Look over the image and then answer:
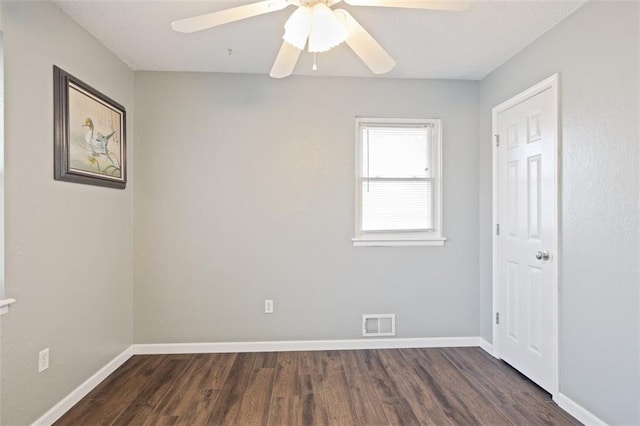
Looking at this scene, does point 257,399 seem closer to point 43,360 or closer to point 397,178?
point 43,360

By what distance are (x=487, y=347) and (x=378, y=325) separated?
0.99m

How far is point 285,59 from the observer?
188cm

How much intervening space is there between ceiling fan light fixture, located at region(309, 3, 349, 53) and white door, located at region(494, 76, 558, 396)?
1667 millimetres

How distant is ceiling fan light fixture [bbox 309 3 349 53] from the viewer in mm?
1506

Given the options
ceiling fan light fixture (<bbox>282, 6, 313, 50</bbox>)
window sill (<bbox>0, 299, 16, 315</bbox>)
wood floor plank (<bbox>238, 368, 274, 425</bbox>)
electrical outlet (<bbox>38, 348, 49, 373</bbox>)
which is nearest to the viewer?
ceiling fan light fixture (<bbox>282, 6, 313, 50</bbox>)

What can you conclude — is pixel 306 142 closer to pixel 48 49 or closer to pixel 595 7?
pixel 48 49

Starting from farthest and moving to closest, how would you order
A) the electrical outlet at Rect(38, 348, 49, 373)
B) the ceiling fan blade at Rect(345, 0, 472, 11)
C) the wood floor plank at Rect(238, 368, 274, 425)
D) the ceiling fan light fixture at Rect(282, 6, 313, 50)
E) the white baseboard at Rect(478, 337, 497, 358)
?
the white baseboard at Rect(478, 337, 497, 358), the wood floor plank at Rect(238, 368, 274, 425), the electrical outlet at Rect(38, 348, 49, 373), the ceiling fan light fixture at Rect(282, 6, 313, 50), the ceiling fan blade at Rect(345, 0, 472, 11)

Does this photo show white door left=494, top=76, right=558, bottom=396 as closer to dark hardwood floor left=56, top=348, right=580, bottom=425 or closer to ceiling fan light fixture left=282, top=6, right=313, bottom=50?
dark hardwood floor left=56, top=348, right=580, bottom=425

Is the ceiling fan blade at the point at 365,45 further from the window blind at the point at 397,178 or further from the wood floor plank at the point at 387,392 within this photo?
the wood floor plank at the point at 387,392

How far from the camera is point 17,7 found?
1838 mm

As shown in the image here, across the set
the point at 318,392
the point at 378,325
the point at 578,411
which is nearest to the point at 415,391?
the point at 318,392

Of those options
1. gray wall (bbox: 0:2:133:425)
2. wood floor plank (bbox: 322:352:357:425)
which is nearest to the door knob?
wood floor plank (bbox: 322:352:357:425)

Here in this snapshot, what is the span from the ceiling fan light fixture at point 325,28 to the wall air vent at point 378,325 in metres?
2.41

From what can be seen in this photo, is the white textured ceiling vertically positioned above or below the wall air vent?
above
